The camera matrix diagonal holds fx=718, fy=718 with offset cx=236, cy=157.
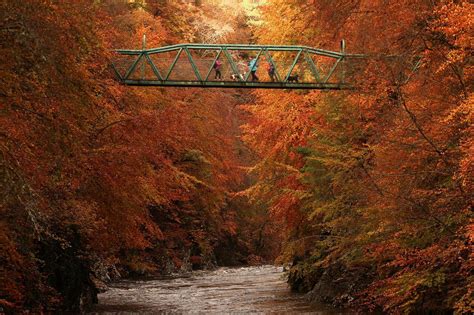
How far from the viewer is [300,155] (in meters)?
23.7

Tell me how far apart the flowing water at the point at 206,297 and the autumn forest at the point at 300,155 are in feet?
3.04

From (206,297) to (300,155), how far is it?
5596mm

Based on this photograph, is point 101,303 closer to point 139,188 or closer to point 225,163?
point 139,188

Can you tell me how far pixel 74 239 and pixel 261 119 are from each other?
380 inches

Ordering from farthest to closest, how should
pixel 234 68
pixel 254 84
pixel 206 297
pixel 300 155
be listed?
1. pixel 300 155
2. pixel 206 297
3. pixel 234 68
4. pixel 254 84

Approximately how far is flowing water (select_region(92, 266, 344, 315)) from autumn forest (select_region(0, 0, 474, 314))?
0.93 metres

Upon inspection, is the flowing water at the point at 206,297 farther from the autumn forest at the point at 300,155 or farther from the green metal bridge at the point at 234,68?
the green metal bridge at the point at 234,68

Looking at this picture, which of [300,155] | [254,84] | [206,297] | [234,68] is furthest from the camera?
[300,155]

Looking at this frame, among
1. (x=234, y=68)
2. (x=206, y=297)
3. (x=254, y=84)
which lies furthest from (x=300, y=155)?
(x=206, y=297)

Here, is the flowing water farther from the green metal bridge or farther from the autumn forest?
the green metal bridge

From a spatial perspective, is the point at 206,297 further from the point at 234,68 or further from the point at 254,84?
the point at 254,84

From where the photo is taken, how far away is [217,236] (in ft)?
145

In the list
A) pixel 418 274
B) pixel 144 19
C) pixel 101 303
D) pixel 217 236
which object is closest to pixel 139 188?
pixel 101 303

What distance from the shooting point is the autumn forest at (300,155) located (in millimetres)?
10438
